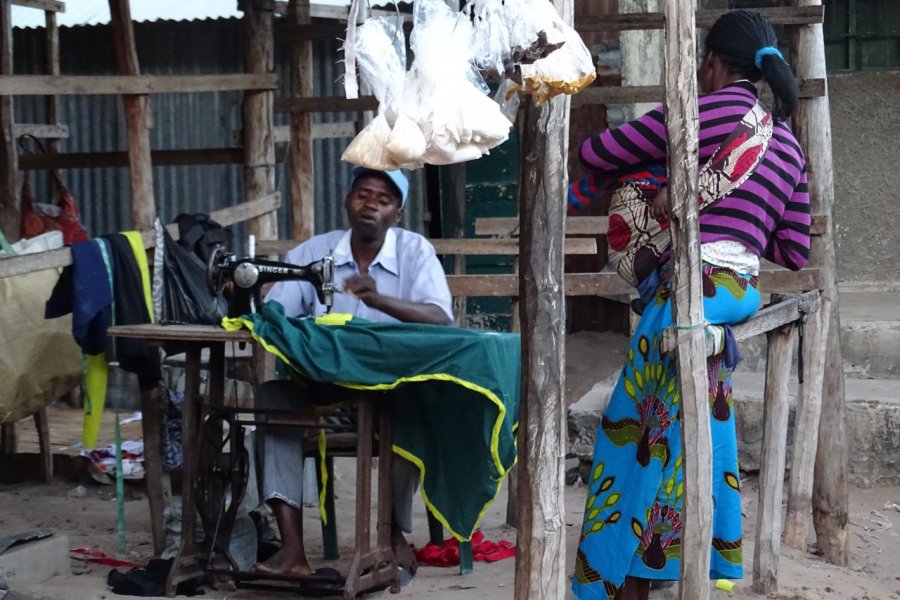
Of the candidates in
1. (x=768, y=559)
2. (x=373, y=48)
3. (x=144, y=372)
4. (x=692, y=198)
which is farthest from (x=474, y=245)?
(x=373, y=48)

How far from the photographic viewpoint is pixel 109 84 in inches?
204

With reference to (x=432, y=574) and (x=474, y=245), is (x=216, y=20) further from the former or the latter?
(x=432, y=574)

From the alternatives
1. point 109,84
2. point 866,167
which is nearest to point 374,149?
point 109,84

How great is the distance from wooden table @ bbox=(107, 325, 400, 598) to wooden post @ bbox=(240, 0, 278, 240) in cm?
152

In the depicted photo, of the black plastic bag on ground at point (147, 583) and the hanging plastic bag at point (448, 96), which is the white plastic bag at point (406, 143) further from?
the black plastic bag on ground at point (147, 583)

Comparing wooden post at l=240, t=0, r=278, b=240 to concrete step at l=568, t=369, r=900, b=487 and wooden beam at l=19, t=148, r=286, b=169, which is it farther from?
concrete step at l=568, t=369, r=900, b=487

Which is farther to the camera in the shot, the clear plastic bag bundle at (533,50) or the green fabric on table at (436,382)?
the green fabric on table at (436,382)

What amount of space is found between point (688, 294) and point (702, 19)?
2306 mm

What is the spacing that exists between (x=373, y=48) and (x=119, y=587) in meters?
2.50

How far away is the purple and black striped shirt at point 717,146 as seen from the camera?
13.1 feet

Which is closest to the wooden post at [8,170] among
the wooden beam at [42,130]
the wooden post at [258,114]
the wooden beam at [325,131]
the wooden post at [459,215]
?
the wooden beam at [42,130]

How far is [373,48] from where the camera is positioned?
3.06m

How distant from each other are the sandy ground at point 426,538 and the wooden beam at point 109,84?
1904mm

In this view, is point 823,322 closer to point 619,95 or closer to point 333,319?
point 619,95
